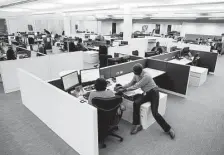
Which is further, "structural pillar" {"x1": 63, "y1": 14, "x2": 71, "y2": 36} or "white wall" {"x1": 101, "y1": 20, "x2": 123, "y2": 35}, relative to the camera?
"white wall" {"x1": 101, "y1": 20, "x2": 123, "y2": 35}

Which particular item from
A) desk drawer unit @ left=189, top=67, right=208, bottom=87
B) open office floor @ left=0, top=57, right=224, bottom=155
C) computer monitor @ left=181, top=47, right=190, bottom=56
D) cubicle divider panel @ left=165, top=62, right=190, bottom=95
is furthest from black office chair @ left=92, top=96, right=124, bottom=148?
computer monitor @ left=181, top=47, right=190, bottom=56

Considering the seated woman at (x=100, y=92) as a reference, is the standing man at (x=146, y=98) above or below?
below

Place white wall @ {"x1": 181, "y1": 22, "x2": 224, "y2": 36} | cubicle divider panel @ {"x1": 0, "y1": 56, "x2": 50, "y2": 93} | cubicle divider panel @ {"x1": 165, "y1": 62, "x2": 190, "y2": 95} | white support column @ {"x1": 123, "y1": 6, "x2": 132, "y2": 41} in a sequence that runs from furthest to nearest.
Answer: white wall @ {"x1": 181, "y1": 22, "x2": 224, "y2": 36}, white support column @ {"x1": 123, "y1": 6, "x2": 132, "y2": 41}, cubicle divider panel @ {"x1": 0, "y1": 56, "x2": 50, "y2": 93}, cubicle divider panel @ {"x1": 165, "y1": 62, "x2": 190, "y2": 95}

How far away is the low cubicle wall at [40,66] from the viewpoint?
13.4 feet

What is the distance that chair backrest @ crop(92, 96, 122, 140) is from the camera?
78.2 inches

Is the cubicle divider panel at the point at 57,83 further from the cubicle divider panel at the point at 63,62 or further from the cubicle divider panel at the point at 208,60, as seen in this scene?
the cubicle divider panel at the point at 208,60

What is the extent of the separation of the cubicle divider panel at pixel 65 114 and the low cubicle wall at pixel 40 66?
4.15ft

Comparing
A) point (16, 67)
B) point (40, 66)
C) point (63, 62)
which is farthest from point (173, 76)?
point (16, 67)

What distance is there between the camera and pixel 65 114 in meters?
2.22

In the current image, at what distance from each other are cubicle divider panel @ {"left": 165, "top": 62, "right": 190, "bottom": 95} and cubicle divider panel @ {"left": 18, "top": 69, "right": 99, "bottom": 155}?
2864 millimetres

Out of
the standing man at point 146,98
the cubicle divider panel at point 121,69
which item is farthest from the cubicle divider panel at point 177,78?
the standing man at point 146,98

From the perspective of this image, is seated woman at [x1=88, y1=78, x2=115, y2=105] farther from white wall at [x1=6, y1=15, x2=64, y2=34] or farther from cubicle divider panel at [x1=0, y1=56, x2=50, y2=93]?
white wall at [x1=6, y1=15, x2=64, y2=34]

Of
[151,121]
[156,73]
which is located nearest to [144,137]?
[151,121]

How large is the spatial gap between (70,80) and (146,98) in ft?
4.24
